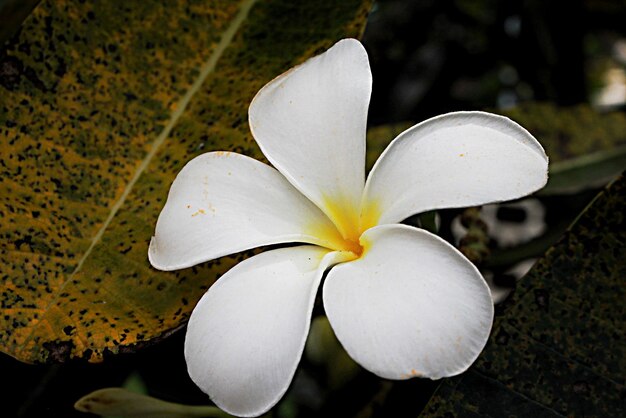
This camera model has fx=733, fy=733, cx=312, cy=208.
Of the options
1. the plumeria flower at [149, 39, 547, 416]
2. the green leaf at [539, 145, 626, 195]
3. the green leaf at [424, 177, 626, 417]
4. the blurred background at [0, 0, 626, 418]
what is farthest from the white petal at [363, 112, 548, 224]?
the green leaf at [539, 145, 626, 195]

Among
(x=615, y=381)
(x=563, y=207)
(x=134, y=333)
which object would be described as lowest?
(x=563, y=207)

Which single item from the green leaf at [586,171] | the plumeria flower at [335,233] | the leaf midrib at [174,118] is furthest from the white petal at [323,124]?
the green leaf at [586,171]

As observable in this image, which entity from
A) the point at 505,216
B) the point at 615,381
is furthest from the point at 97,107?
the point at 505,216

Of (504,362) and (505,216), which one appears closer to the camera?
(504,362)

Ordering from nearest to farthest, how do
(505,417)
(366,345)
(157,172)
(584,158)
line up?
1. (366,345)
2. (505,417)
3. (157,172)
4. (584,158)

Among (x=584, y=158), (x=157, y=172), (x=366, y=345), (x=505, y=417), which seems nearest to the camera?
(x=366, y=345)

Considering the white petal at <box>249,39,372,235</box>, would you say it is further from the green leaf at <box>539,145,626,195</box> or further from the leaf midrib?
the green leaf at <box>539,145,626,195</box>

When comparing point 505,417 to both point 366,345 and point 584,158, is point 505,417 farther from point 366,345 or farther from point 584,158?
point 584,158

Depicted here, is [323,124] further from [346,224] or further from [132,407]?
[132,407]
